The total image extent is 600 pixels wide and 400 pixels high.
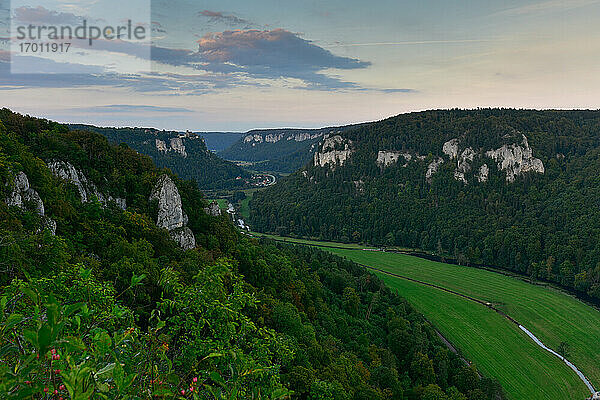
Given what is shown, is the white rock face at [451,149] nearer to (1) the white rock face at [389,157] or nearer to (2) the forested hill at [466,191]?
(2) the forested hill at [466,191]

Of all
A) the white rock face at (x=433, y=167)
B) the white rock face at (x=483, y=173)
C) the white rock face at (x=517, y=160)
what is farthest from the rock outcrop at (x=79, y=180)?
the white rock face at (x=433, y=167)

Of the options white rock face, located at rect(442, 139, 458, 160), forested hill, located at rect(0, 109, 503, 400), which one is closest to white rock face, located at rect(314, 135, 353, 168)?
white rock face, located at rect(442, 139, 458, 160)

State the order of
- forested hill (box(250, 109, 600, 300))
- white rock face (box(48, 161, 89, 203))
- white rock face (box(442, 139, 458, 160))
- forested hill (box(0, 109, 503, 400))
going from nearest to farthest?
forested hill (box(0, 109, 503, 400)) → white rock face (box(48, 161, 89, 203)) → forested hill (box(250, 109, 600, 300)) → white rock face (box(442, 139, 458, 160))

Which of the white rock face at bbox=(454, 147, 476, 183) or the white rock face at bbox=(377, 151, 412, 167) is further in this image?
the white rock face at bbox=(377, 151, 412, 167)

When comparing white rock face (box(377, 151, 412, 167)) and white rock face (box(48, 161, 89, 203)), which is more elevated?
white rock face (box(377, 151, 412, 167))

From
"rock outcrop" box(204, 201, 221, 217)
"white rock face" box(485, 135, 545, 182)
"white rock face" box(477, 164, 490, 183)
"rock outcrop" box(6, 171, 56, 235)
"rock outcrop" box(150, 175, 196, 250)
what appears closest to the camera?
"rock outcrop" box(6, 171, 56, 235)

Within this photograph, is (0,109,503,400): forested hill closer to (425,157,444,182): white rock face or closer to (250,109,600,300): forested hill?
(250,109,600,300): forested hill

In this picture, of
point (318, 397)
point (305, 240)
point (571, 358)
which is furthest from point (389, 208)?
point (318, 397)
